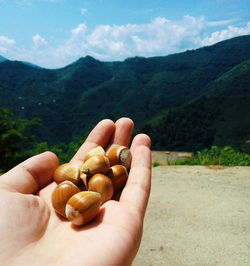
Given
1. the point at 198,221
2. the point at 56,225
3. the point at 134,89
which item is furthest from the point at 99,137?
the point at 134,89

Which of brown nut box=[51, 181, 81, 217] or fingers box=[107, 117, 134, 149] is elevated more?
fingers box=[107, 117, 134, 149]

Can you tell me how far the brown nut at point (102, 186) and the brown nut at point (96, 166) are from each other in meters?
0.15

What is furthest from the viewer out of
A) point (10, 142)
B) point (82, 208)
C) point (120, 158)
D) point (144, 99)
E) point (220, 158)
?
point (144, 99)

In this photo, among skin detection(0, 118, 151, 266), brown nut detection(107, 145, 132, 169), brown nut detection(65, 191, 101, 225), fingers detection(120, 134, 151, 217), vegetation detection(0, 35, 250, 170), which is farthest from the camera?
vegetation detection(0, 35, 250, 170)

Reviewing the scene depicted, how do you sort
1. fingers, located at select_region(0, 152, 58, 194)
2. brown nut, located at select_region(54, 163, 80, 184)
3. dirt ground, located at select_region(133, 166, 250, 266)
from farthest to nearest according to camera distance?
1. dirt ground, located at select_region(133, 166, 250, 266)
2. brown nut, located at select_region(54, 163, 80, 184)
3. fingers, located at select_region(0, 152, 58, 194)

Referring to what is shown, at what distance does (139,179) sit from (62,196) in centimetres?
81

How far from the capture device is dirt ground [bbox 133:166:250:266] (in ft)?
15.5

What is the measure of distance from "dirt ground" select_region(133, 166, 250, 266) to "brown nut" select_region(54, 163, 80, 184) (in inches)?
94.5

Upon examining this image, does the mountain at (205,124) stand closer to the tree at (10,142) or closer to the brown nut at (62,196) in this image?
the tree at (10,142)

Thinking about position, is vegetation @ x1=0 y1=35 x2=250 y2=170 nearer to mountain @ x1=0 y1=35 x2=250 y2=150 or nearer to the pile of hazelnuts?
mountain @ x1=0 y1=35 x2=250 y2=150

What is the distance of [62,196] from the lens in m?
2.68

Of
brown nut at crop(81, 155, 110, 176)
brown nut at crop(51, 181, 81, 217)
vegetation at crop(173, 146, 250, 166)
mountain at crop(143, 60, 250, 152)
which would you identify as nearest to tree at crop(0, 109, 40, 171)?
vegetation at crop(173, 146, 250, 166)

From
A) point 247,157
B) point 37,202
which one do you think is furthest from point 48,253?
point 247,157

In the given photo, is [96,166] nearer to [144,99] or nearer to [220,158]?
[220,158]
